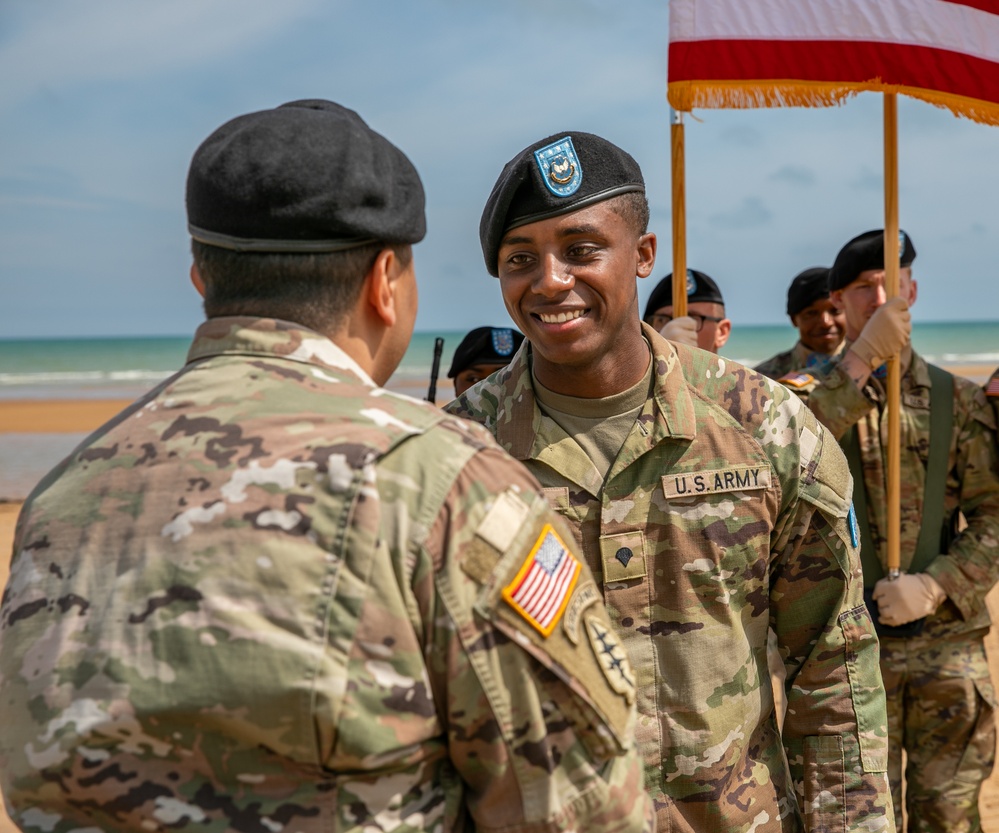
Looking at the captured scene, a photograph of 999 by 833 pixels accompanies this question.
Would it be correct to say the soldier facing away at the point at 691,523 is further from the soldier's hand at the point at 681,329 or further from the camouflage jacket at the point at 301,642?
the soldier's hand at the point at 681,329

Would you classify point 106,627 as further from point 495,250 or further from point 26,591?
point 495,250

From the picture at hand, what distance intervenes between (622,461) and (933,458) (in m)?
2.20

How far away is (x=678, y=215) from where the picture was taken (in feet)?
12.0

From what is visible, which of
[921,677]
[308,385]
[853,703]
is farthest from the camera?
[921,677]

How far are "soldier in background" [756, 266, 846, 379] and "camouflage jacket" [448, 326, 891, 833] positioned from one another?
12.2ft

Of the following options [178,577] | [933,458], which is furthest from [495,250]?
[933,458]

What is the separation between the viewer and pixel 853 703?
2430 millimetres

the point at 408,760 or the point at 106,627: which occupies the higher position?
the point at 106,627

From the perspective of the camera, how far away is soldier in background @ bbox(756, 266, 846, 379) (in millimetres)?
6145

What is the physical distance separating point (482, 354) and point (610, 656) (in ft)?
9.88

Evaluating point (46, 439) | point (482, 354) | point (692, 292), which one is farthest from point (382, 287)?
point (46, 439)

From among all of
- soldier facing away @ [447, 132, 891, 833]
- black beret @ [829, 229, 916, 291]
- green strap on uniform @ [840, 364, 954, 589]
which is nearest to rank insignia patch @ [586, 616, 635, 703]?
soldier facing away @ [447, 132, 891, 833]

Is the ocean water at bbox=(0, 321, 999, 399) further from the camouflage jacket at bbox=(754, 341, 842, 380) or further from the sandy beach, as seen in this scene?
the camouflage jacket at bbox=(754, 341, 842, 380)

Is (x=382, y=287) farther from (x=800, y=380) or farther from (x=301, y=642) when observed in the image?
(x=800, y=380)
